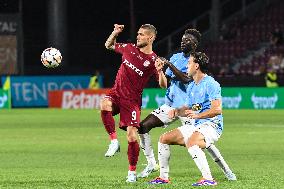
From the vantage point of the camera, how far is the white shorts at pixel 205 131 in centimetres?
1111

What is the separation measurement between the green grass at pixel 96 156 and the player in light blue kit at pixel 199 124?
1.11 feet

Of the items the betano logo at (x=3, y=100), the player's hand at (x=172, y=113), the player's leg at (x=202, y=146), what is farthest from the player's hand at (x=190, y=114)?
the betano logo at (x=3, y=100)

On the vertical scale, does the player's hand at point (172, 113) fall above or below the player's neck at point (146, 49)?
below

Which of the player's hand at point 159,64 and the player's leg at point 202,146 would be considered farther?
the player's hand at point 159,64

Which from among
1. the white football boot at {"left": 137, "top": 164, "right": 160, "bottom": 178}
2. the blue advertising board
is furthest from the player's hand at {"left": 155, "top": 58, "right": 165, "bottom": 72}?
the blue advertising board

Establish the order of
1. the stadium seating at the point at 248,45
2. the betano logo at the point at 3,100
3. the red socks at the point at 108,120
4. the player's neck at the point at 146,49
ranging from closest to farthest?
the player's neck at the point at 146,49, the red socks at the point at 108,120, the betano logo at the point at 3,100, the stadium seating at the point at 248,45

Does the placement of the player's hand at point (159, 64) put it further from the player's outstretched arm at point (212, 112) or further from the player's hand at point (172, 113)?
the player's outstretched arm at point (212, 112)

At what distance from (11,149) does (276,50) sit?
2440 centimetres

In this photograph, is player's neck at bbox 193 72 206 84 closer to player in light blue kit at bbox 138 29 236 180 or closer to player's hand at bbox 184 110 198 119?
player's hand at bbox 184 110 198 119

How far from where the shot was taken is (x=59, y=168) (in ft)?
46.0

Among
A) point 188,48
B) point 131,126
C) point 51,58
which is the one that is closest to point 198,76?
point 131,126

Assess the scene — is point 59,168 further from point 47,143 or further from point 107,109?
point 47,143

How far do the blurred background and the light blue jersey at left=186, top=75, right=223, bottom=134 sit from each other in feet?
85.3

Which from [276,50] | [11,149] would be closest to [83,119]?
[11,149]
